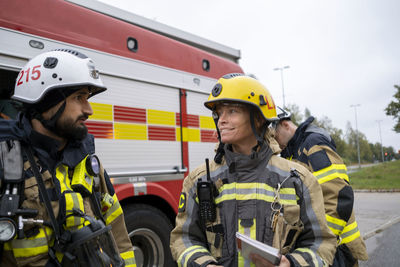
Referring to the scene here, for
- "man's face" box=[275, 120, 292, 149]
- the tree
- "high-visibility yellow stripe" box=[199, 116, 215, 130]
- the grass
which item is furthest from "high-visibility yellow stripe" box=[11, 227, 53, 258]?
the tree

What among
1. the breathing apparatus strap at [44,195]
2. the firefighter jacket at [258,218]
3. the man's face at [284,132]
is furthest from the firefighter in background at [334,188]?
the breathing apparatus strap at [44,195]

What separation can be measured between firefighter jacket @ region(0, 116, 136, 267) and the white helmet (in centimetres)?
15

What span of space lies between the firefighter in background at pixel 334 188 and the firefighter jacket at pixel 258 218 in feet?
2.13

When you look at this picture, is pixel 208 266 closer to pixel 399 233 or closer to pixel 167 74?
pixel 167 74

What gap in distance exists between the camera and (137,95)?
360 cm

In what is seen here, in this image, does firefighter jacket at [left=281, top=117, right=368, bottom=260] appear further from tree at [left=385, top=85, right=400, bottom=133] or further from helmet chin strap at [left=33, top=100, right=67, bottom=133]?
tree at [left=385, top=85, right=400, bottom=133]

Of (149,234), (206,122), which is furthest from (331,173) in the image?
(206,122)

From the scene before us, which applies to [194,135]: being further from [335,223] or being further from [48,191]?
[48,191]

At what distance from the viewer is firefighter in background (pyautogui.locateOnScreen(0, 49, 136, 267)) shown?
1.42 metres

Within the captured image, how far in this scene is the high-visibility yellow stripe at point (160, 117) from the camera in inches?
145

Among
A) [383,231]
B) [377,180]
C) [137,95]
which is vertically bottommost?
[383,231]

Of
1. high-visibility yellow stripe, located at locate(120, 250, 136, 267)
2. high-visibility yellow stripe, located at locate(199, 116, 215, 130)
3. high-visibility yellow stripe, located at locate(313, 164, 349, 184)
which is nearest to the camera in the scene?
high-visibility yellow stripe, located at locate(120, 250, 136, 267)

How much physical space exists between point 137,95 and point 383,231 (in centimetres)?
649

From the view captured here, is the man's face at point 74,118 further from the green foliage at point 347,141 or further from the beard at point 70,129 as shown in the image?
the green foliage at point 347,141
